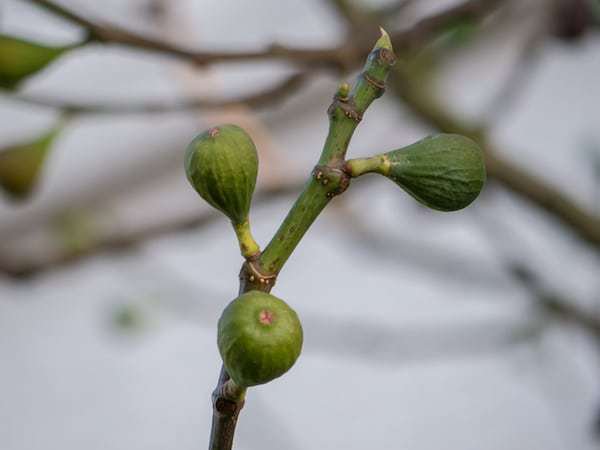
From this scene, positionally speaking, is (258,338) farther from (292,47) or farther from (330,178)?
(292,47)

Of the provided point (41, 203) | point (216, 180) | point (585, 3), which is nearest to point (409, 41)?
point (585, 3)

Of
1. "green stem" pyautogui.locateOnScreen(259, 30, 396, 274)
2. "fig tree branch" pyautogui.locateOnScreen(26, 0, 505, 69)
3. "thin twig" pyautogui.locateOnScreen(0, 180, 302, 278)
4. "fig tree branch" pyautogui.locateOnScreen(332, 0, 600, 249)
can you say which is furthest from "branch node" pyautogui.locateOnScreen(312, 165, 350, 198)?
"thin twig" pyautogui.locateOnScreen(0, 180, 302, 278)

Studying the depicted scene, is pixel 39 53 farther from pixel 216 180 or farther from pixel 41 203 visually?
pixel 41 203

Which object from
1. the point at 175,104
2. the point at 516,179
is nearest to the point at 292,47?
the point at 175,104

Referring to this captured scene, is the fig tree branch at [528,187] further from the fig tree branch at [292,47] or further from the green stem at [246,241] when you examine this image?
the green stem at [246,241]

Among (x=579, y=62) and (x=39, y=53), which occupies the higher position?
(x=579, y=62)

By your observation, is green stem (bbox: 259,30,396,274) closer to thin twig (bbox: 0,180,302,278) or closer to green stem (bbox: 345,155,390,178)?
green stem (bbox: 345,155,390,178)
